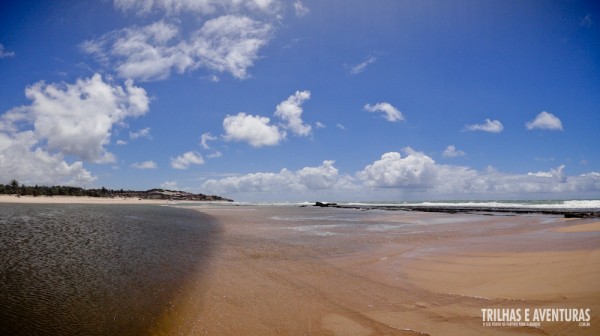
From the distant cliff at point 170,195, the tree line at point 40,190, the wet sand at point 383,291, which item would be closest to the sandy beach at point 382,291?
the wet sand at point 383,291

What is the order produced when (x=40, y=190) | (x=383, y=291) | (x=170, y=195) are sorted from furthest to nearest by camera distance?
(x=170, y=195) → (x=40, y=190) → (x=383, y=291)

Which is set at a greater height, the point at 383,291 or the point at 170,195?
the point at 383,291

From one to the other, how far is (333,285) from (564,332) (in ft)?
16.1

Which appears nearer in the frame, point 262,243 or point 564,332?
point 564,332

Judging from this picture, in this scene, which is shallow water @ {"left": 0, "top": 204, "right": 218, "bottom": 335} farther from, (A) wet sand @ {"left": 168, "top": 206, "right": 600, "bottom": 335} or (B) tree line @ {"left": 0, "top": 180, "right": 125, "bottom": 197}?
(B) tree line @ {"left": 0, "top": 180, "right": 125, "bottom": 197}

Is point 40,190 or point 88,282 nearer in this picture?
point 88,282

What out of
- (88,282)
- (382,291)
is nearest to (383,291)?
(382,291)

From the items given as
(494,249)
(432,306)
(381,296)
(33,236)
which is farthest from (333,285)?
(33,236)

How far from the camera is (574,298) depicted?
6887 millimetres

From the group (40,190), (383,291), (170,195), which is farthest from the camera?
(170,195)

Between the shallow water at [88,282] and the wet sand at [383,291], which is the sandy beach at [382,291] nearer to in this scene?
the wet sand at [383,291]

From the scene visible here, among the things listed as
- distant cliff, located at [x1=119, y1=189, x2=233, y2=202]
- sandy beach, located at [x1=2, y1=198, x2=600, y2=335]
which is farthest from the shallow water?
distant cliff, located at [x1=119, y1=189, x2=233, y2=202]

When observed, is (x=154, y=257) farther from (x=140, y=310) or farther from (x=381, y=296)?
(x=381, y=296)

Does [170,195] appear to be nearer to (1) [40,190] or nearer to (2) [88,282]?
(1) [40,190]
